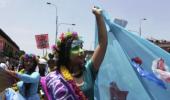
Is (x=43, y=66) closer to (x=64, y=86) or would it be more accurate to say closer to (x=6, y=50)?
(x=64, y=86)

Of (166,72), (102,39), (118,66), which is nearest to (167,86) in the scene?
(166,72)

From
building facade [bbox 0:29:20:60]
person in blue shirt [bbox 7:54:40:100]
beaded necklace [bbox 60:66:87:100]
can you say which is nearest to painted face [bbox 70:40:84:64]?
beaded necklace [bbox 60:66:87:100]

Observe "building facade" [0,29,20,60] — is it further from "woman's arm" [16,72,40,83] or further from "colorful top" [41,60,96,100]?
"colorful top" [41,60,96,100]

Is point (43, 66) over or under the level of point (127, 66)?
under

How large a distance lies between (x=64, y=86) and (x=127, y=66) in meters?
0.94

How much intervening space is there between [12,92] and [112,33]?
2.75 meters

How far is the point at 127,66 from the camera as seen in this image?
17.8ft

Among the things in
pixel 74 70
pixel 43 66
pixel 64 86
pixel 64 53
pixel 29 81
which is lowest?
pixel 43 66

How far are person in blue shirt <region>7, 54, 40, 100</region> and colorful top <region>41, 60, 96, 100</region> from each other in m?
1.56

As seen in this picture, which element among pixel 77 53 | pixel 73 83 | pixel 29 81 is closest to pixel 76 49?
pixel 77 53

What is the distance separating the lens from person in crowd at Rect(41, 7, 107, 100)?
4.66 metres

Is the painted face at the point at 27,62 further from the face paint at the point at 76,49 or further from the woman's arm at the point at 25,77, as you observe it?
the face paint at the point at 76,49

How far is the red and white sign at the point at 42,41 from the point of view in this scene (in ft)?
91.7

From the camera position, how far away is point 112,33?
5.51 m
